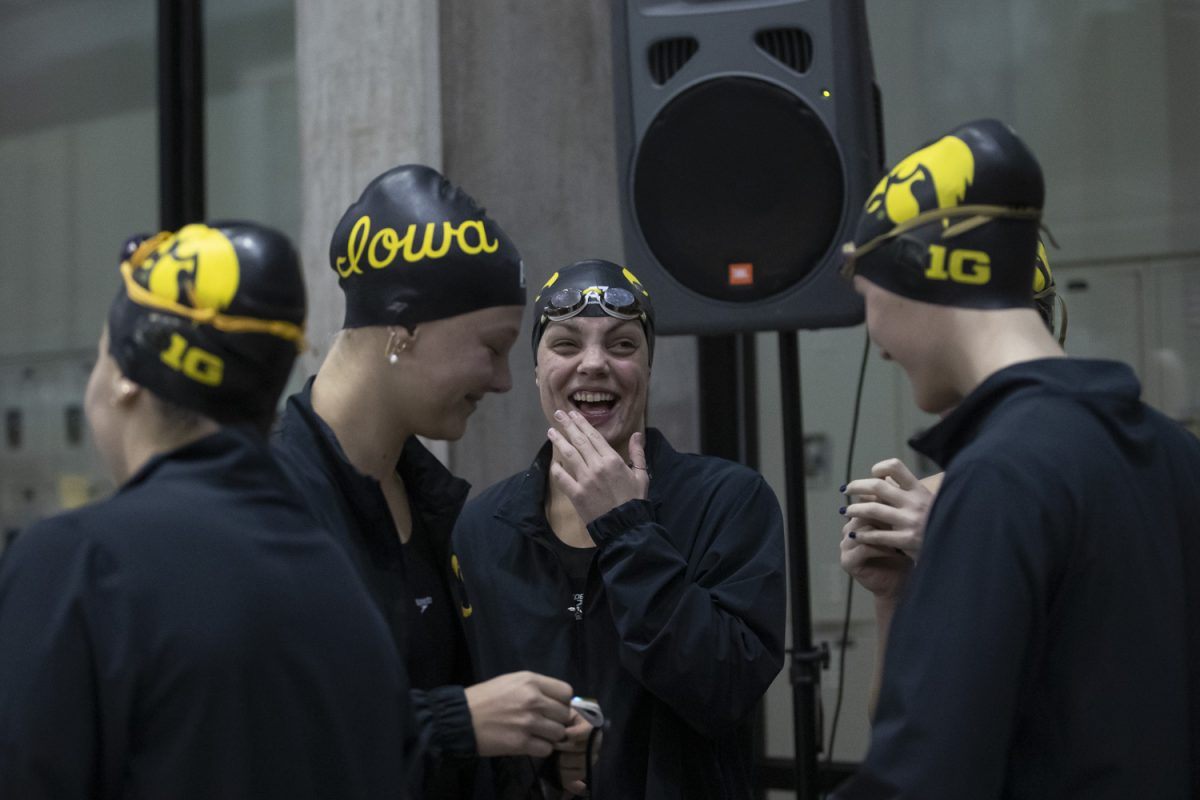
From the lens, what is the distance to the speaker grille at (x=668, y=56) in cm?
333

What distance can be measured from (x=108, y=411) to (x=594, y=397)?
51.3 inches

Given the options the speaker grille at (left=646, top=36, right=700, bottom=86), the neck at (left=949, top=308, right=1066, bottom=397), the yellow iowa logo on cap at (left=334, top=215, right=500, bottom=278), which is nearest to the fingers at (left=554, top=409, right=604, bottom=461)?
the yellow iowa logo on cap at (left=334, top=215, right=500, bottom=278)

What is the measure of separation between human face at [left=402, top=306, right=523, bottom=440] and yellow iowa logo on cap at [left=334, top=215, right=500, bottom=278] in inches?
3.9

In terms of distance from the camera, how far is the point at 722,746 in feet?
8.95

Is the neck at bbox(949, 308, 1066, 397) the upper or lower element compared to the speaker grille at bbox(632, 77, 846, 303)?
lower

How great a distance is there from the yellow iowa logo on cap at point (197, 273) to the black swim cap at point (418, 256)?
1.90 feet

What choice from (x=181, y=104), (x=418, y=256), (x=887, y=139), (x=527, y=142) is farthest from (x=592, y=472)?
(x=181, y=104)

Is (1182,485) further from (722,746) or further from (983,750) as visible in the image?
(722,746)

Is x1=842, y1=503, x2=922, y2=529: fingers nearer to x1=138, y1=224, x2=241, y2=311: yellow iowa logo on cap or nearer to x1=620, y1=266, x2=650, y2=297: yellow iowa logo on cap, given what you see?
x1=620, y1=266, x2=650, y2=297: yellow iowa logo on cap

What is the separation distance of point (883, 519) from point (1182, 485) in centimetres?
54

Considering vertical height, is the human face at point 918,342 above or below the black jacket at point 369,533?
above

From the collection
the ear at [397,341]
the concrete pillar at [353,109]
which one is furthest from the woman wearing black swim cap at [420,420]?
the concrete pillar at [353,109]

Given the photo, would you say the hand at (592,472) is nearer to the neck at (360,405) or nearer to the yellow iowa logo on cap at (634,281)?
the yellow iowa logo on cap at (634,281)

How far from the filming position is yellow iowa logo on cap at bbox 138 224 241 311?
1.74 m
